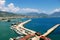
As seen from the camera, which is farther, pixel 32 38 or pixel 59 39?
pixel 59 39

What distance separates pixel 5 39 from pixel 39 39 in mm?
8478

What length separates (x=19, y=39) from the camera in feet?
120

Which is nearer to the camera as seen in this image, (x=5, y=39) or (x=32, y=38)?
(x=32, y=38)

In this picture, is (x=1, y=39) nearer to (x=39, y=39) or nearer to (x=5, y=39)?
(x=5, y=39)

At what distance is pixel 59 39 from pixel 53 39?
128 centimetres

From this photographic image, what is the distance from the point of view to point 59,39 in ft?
127

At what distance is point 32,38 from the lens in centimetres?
3491

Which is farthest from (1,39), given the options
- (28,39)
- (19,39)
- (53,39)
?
(53,39)

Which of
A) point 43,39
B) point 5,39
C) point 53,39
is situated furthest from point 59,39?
point 5,39

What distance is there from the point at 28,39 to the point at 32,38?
80cm

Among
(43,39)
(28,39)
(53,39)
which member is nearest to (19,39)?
(28,39)

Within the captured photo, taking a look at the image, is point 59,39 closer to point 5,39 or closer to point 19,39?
point 19,39

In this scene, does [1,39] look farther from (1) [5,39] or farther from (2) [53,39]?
(2) [53,39]

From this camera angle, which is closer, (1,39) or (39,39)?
(39,39)
